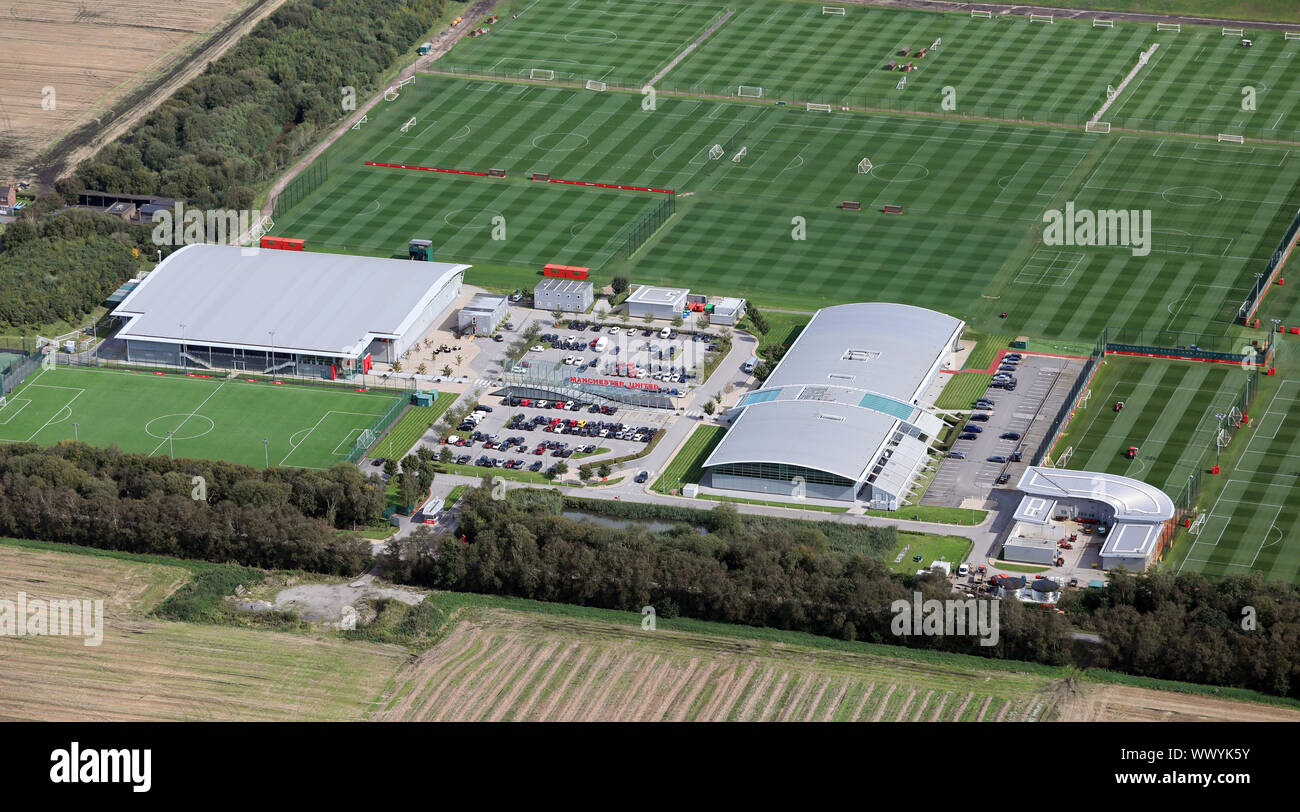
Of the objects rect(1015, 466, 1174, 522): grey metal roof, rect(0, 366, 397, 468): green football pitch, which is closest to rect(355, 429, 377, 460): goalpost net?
rect(0, 366, 397, 468): green football pitch

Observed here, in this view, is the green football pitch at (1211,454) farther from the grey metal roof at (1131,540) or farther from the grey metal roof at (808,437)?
the grey metal roof at (808,437)

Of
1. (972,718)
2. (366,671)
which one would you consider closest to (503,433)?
(366,671)

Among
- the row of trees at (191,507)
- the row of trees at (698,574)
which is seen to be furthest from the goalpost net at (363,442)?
the row of trees at (698,574)

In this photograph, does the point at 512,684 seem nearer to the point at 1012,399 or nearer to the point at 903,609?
the point at 903,609

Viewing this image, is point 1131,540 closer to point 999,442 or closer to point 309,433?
point 999,442

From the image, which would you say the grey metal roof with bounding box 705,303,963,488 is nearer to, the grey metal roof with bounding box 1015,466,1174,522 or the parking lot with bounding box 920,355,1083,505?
Answer: the parking lot with bounding box 920,355,1083,505

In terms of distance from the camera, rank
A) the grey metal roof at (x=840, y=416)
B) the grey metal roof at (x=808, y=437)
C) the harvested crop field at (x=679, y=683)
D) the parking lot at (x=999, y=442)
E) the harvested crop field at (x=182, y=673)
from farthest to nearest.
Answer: the parking lot at (x=999, y=442)
the grey metal roof at (x=840, y=416)
the grey metal roof at (x=808, y=437)
the harvested crop field at (x=182, y=673)
the harvested crop field at (x=679, y=683)
